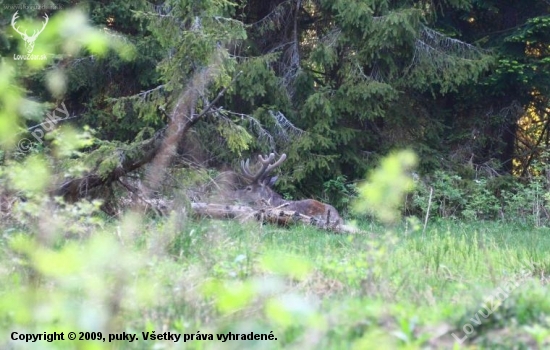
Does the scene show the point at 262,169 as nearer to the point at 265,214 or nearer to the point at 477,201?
the point at 265,214

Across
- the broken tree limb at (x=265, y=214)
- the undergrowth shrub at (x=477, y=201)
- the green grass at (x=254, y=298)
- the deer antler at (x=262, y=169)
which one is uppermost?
the deer antler at (x=262, y=169)

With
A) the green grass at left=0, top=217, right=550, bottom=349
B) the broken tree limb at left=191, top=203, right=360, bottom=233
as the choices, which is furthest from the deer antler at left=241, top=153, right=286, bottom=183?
the green grass at left=0, top=217, right=550, bottom=349

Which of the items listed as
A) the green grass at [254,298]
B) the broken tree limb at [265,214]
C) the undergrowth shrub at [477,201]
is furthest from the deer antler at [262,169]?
the green grass at [254,298]

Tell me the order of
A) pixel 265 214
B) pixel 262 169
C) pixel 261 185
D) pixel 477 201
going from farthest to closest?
pixel 477 201
pixel 261 185
pixel 262 169
pixel 265 214

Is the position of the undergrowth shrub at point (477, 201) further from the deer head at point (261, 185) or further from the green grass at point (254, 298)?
the green grass at point (254, 298)

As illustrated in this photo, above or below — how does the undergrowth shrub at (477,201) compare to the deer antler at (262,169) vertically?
below

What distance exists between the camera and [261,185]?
12.8 meters

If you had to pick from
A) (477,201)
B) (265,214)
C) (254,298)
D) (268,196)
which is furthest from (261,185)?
(254,298)

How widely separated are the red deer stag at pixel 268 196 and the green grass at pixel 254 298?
18.6 feet

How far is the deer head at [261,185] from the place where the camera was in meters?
12.3

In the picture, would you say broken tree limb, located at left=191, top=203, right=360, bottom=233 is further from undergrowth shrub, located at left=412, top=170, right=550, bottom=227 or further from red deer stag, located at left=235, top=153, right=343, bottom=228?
undergrowth shrub, located at left=412, top=170, right=550, bottom=227

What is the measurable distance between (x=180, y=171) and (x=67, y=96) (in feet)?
23.7

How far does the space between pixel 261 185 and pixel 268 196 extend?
10.9 inches

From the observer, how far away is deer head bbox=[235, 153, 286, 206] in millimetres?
12258
